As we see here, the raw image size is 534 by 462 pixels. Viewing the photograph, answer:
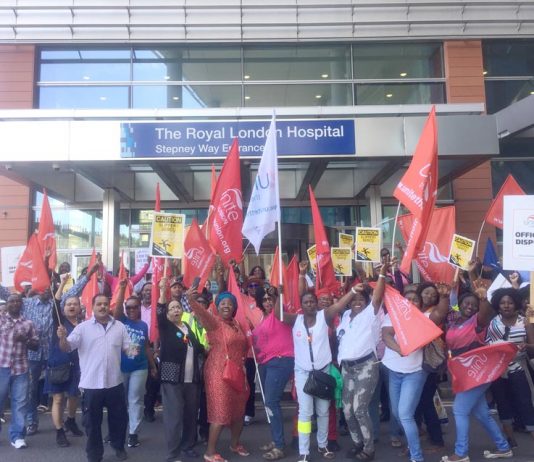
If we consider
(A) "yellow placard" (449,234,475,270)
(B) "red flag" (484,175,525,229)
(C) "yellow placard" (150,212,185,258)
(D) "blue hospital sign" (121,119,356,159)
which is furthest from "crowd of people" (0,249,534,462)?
(D) "blue hospital sign" (121,119,356,159)

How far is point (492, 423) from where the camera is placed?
578cm

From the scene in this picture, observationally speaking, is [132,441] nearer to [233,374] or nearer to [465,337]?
[233,374]

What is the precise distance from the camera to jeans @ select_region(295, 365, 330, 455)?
5.70 meters

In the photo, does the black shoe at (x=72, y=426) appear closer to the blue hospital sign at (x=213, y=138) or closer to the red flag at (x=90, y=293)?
the red flag at (x=90, y=293)

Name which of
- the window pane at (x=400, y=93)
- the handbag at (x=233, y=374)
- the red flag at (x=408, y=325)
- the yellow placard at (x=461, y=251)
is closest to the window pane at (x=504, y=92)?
the window pane at (x=400, y=93)

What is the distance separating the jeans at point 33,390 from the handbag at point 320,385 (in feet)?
11.3

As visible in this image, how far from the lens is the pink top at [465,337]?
607 cm

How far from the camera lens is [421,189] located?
19.4ft

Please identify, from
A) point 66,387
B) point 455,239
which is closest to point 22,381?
point 66,387

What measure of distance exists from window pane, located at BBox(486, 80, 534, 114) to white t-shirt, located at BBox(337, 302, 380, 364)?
11.5 metres

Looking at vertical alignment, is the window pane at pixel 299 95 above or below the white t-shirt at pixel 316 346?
above

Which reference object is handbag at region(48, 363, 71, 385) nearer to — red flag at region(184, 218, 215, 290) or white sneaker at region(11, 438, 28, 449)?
white sneaker at region(11, 438, 28, 449)

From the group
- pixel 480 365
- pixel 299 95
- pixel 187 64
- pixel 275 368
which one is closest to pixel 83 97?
pixel 187 64

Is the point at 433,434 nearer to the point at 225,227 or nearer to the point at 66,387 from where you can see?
the point at 225,227
